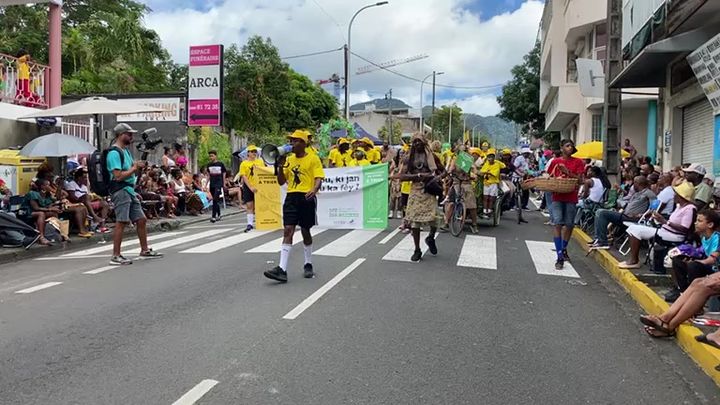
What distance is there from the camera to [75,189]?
12.7m

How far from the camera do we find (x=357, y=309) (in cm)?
659

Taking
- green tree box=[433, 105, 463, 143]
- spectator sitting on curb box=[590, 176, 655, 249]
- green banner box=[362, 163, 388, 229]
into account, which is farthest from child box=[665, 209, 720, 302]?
green tree box=[433, 105, 463, 143]

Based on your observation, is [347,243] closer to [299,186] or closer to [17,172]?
[299,186]

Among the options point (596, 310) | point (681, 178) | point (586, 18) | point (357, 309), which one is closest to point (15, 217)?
point (357, 309)

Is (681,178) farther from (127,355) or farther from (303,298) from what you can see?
(127,355)

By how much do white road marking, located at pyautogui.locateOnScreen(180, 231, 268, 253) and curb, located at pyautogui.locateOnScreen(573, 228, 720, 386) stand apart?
6.31m

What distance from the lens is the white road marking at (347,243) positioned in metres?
10.2

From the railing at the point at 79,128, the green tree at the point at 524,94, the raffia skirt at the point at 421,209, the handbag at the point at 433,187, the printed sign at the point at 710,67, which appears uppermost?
the green tree at the point at 524,94

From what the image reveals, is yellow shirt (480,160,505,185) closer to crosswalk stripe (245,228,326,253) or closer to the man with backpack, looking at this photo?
crosswalk stripe (245,228,326,253)

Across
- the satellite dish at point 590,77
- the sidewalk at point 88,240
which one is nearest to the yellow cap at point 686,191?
the satellite dish at point 590,77

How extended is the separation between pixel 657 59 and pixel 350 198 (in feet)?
23.7

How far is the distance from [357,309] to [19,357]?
3.10m

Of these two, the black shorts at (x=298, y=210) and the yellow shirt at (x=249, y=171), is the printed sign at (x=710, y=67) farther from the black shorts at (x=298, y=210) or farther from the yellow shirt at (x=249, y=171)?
the yellow shirt at (x=249, y=171)

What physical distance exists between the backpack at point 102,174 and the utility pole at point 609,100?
34.2 ft
